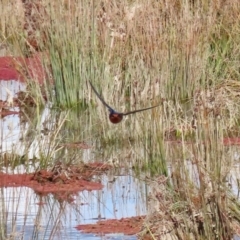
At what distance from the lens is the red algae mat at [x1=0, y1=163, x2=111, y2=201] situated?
7.79 metres

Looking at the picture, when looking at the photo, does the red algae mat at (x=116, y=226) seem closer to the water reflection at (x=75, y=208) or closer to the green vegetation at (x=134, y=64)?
the water reflection at (x=75, y=208)

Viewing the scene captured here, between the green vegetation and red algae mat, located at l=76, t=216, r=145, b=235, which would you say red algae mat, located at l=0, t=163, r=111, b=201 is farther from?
red algae mat, located at l=76, t=216, r=145, b=235

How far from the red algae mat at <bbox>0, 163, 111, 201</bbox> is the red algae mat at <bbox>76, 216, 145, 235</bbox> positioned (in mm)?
942

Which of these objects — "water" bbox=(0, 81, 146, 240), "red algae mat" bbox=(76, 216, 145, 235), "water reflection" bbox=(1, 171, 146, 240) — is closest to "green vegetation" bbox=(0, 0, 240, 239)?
"water" bbox=(0, 81, 146, 240)

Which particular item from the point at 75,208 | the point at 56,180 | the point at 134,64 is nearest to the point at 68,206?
the point at 75,208

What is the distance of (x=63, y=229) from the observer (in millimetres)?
6668

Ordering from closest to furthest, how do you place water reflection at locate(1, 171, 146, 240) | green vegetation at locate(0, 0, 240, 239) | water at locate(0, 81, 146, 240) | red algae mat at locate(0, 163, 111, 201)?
water at locate(0, 81, 146, 240) → water reflection at locate(1, 171, 146, 240) → red algae mat at locate(0, 163, 111, 201) → green vegetation at locate(0, 0, 240, 239)

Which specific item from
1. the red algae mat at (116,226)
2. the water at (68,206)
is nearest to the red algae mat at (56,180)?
the water at (68,206)

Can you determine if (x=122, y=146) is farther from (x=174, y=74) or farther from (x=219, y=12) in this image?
(x=219, y=12)

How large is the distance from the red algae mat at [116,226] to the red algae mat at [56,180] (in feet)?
3.09

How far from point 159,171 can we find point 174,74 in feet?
A: 10.5

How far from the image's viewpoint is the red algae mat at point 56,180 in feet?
25.6

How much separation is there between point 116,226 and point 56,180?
Result: 4.17ft

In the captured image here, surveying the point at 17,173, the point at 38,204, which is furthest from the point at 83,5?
the point at 38,204
